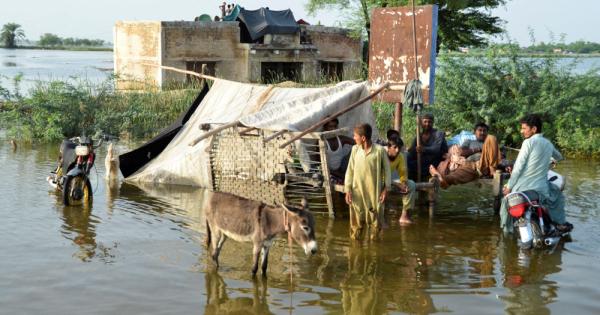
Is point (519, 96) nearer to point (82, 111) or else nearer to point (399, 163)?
point (399, 163)

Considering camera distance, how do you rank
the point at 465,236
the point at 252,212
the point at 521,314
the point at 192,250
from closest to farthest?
the point at 521,314 < the point at 252,212 < the point at 192,250 < the point at 465,236

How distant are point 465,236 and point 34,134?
35.6 ft

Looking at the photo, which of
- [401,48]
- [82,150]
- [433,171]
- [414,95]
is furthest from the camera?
[401,48]

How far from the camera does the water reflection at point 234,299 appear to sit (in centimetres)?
662

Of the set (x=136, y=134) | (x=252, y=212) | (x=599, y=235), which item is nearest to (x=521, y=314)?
(x=252, y=212)

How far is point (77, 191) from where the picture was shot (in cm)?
1069

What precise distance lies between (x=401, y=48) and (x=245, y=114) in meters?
2.70

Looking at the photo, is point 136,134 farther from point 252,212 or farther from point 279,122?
point 252,212

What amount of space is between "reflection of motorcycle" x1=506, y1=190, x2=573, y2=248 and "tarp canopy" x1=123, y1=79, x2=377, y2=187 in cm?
300

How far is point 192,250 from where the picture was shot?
28.0ft

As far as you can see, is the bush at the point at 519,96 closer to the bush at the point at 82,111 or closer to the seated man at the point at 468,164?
the seated man at the point at 468,164

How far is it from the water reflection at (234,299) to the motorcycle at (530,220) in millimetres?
3268

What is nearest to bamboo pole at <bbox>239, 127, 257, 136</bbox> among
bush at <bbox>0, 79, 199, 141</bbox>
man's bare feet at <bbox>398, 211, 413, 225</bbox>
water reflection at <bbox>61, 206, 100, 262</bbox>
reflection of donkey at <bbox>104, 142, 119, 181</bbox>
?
water reflection at <bbox>61, 206, 100, 262</bbox>

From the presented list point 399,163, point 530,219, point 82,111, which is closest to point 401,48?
point 399,163
